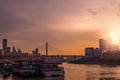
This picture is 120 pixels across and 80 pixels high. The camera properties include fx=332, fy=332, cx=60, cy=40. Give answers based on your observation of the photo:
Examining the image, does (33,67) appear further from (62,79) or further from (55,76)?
(62,79)

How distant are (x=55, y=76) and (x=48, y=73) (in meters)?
2.88

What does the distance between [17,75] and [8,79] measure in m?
15.7

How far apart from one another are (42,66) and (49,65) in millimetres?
3010

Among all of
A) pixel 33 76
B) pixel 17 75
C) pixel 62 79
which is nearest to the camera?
pixel 62 79

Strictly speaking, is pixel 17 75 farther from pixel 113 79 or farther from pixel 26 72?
pixel 113 79

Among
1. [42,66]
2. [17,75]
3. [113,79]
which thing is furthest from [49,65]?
[113,79]

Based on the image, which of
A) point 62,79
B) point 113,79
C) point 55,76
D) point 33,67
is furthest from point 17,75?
point 113,79

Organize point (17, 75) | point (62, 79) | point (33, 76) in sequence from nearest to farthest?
point (62, 79), point (33, 76), point (17, 75)

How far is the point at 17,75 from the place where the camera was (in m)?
133

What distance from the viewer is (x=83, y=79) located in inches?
4732

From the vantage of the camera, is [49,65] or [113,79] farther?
[49,65]

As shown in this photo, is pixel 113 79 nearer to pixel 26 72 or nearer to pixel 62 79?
pixel 62 79

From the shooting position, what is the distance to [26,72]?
411ft

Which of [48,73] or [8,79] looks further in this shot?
[48,73]
